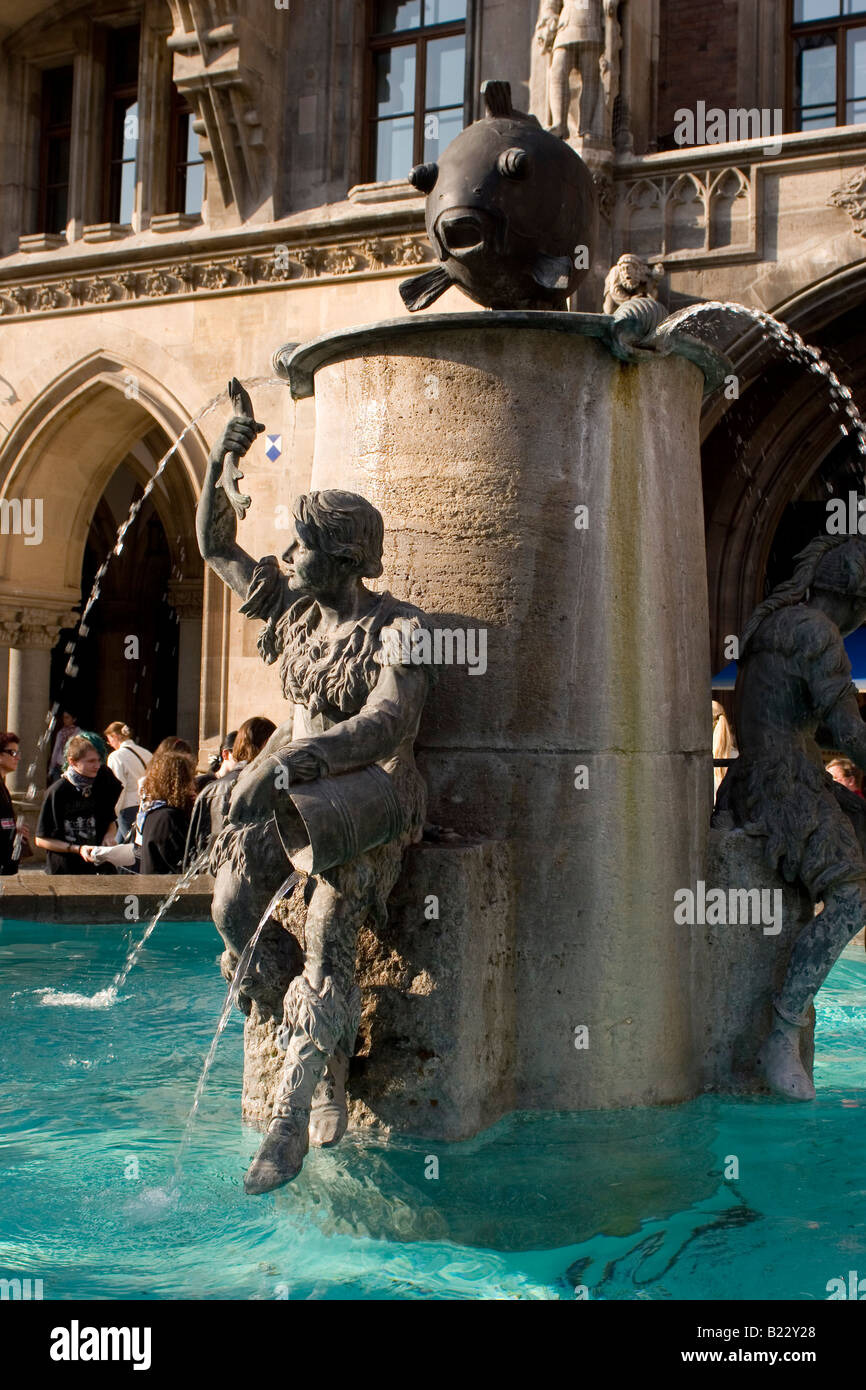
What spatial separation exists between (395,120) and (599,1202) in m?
12.3

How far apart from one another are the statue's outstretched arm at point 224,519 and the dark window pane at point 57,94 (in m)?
13.3

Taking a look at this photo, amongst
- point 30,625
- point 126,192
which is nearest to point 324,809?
point 30,625

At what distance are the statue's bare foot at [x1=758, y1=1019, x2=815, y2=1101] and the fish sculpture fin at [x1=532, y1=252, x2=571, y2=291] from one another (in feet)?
7.41

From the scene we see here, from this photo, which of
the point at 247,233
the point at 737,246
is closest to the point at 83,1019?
the point at 737,246

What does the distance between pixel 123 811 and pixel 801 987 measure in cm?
520

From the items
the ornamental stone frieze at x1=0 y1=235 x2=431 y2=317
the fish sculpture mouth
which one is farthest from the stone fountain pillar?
the ornamental stone frieze at x1=0 y1=235 x2=431 y2=317

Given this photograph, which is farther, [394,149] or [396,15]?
[396,15]

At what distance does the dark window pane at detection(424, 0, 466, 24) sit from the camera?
45.0 ft

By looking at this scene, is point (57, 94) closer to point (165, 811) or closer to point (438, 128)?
point (438, 128)

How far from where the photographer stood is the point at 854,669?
45.6ft

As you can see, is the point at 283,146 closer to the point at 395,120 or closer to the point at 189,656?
the point at 395,120

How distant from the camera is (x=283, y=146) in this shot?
1394 cm

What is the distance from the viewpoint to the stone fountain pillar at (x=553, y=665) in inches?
157

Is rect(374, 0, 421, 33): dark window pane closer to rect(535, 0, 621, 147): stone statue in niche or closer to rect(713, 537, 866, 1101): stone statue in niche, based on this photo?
rect(535, 0, 621, 147): stone statue in niche
